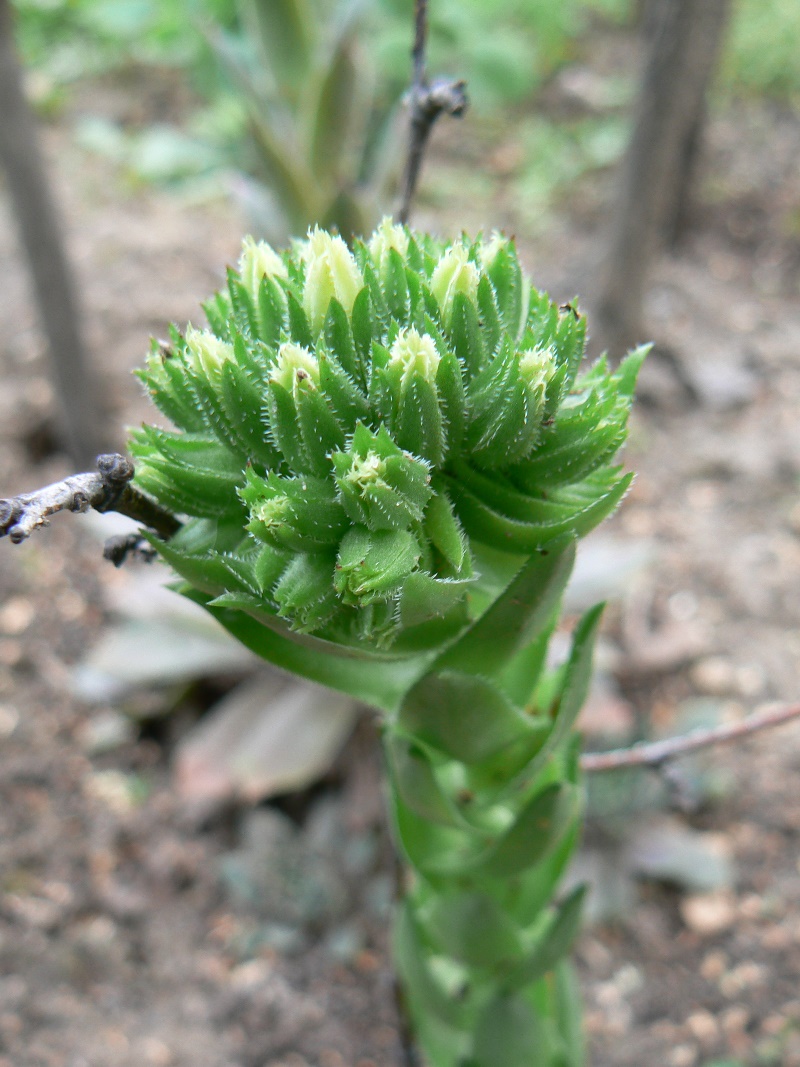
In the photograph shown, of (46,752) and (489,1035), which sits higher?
(489,1035)

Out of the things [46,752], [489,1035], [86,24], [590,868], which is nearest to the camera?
[489,1035]

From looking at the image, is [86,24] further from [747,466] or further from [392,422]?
[392,422]

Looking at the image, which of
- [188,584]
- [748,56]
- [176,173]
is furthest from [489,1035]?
[748,56]

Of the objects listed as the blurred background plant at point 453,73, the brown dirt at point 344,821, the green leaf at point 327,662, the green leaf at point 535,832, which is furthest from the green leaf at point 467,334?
the blurred background plant at point 453,73

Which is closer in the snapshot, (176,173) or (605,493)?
(605,493)

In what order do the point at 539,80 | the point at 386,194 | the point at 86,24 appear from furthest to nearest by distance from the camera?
the point at 86,24 < the point at 539,80 < the point at 386,194

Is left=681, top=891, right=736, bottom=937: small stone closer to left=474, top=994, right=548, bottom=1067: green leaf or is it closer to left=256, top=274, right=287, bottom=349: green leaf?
left=474, top=994, right=548, bottom=1067: green leaf
